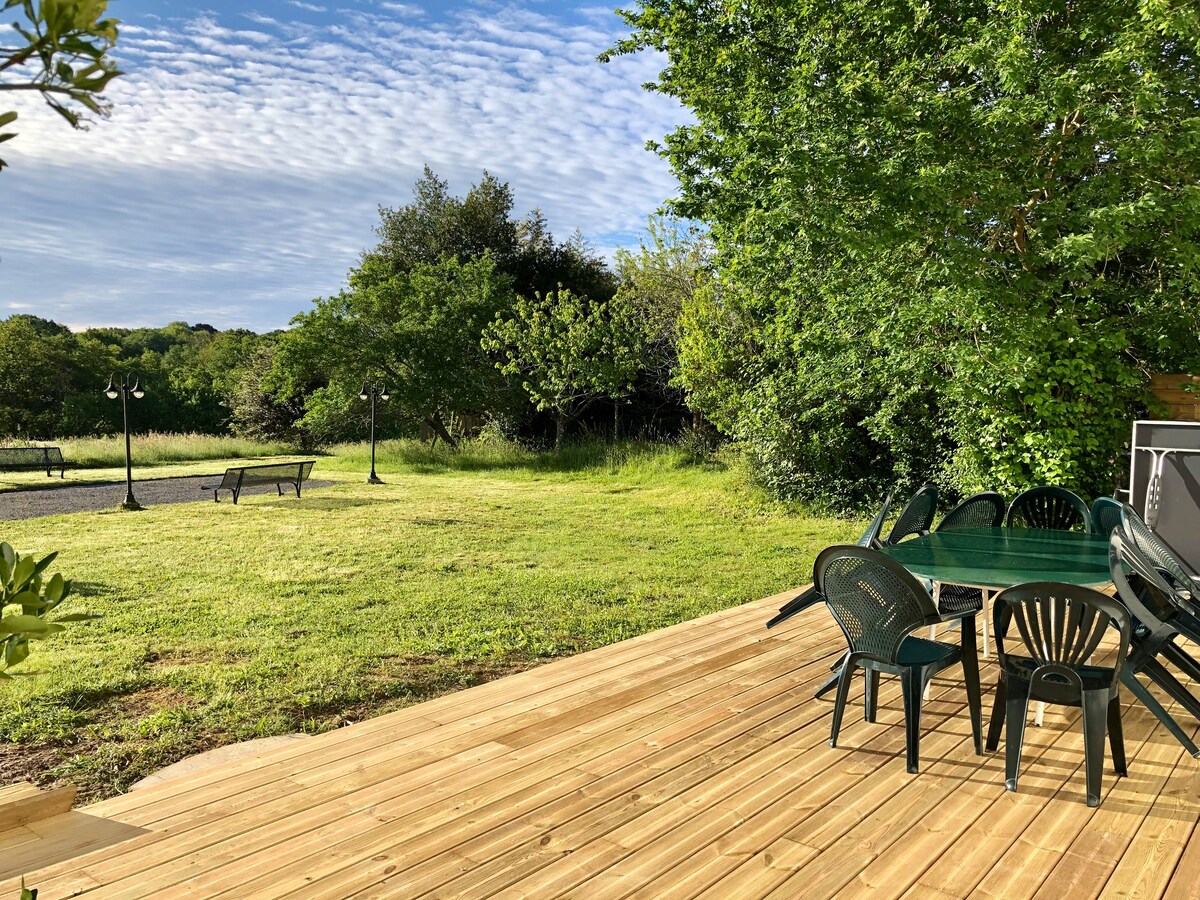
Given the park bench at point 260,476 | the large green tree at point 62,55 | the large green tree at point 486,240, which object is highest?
the large green tree at point 486,240

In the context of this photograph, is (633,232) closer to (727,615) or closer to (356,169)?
(356,169)

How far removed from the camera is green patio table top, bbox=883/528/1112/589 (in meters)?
3.40

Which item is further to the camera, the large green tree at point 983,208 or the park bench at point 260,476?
the park bench at point 260,476

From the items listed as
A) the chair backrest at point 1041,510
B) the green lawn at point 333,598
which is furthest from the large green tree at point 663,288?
the chair backrest at point 1041,510

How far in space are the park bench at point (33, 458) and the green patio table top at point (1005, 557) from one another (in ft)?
57.5

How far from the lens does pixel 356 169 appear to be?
13.9m

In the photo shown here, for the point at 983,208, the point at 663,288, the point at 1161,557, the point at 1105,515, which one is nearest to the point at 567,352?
the point at 663,288

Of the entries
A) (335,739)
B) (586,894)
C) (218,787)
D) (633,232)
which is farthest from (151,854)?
(633,232)

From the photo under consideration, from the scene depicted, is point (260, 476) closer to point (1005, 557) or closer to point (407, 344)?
point (407, 344)

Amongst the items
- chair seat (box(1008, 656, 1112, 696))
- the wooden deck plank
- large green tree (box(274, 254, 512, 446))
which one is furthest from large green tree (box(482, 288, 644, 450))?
chair seat (box(1008, 656, 1112, 696))

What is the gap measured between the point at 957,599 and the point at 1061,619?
1.56 metres

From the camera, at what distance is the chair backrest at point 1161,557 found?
3.24 meters

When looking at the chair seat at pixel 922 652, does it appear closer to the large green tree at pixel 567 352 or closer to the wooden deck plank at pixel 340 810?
the wooden deck plank at pixel 340 810

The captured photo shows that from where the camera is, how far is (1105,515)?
468 cm
